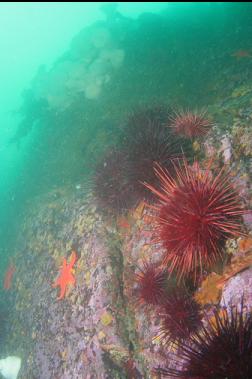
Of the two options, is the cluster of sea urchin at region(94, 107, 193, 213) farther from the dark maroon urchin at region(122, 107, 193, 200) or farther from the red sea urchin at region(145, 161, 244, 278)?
the red sea urchin at region(145, 161, 244, 278)

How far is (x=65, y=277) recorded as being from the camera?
7.01m

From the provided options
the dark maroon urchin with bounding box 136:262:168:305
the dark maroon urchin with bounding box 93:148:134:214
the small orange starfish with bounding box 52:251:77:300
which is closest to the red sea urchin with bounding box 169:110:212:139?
the dark maroon urchin with bounding box 93:148:134:214

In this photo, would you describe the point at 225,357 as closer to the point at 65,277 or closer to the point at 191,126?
the point at 191,126

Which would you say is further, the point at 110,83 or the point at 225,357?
the point at 110,83

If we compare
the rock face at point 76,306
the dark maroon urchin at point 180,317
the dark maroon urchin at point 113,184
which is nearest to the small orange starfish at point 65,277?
the rock face at point 76,306

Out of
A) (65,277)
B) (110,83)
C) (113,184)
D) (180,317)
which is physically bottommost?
(180,317)

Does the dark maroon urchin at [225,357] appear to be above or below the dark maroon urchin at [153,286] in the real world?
below

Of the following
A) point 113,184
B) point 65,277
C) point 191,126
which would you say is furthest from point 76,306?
point 191,126

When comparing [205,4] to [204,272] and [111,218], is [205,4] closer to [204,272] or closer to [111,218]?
[111,218]

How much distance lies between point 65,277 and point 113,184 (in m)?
2.65

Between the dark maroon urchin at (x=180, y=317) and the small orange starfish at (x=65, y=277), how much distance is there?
331 cm

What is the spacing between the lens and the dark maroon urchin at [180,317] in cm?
385

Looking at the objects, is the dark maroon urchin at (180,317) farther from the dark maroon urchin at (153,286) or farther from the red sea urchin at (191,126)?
the red sea urchin at (191,126)

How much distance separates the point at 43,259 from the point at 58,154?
6980 mm
